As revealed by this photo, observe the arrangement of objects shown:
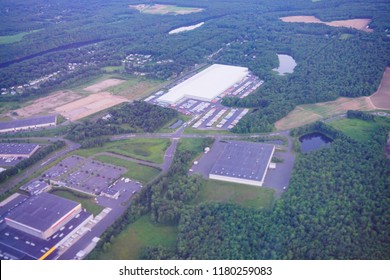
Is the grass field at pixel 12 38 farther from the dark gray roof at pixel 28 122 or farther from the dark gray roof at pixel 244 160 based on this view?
the dark gray roof at pixel 244 160

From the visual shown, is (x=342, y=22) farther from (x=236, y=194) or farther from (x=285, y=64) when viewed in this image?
(x=236, y=194)

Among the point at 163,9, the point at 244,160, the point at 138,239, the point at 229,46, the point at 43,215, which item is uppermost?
the point at 163,9

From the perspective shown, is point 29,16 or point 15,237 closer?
point 15,237

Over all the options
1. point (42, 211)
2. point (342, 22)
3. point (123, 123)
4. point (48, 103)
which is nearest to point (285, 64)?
point (342, 22)

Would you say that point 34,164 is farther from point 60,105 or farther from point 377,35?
point 377,35

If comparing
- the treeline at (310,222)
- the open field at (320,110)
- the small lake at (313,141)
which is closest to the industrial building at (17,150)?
the treeline at (310,222)

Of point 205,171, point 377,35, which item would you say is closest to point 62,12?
point 377,35

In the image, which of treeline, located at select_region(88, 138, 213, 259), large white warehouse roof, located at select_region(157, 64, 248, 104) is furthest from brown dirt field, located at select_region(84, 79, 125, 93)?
treeline, located at select_region(88, 138, 213, 259)
